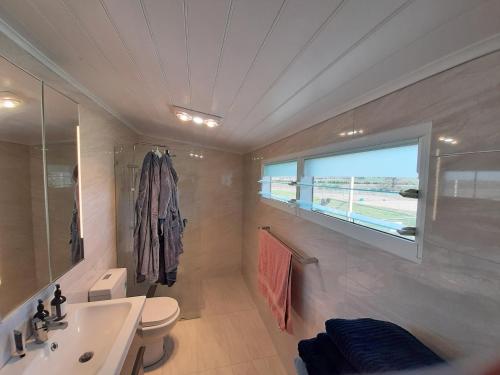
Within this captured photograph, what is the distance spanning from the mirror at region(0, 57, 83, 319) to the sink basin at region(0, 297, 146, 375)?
9.4 inches

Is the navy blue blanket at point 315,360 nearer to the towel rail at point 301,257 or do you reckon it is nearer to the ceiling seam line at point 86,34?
the towel rail at point 301,257

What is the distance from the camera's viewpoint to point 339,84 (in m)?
0.91

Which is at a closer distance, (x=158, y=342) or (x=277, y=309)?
(x=277, y=309)

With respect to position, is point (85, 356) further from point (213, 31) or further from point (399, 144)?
point (399, 144)

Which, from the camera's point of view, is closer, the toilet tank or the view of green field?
the view of green field

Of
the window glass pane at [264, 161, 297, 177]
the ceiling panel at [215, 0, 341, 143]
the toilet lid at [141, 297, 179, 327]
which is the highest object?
the ceiling panel at [215, 0, 341, 143]

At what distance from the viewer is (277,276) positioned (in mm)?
1678

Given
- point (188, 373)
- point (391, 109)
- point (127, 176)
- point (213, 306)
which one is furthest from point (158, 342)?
point (391, 109)

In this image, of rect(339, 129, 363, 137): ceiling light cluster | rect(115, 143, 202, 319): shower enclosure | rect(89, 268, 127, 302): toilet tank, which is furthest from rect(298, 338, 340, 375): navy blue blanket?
rect(115, 143, 202, 319): shower enclosure

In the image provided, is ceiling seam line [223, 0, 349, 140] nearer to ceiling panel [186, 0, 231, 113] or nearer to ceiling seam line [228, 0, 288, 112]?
ceiling seam line [228, 0, 288, 112]

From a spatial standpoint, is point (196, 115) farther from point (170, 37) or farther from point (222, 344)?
point (222, 344)

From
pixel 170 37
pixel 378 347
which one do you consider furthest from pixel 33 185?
pixel 378 347

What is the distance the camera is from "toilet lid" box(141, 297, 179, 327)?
1740mm

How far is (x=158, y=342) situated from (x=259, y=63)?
2.33 meters
